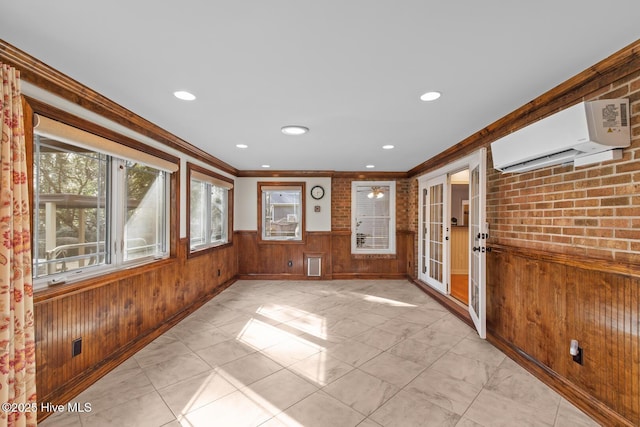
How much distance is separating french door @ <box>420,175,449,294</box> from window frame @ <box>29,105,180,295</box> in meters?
3.93

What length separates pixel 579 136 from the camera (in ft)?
5.50

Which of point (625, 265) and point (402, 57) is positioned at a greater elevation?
point (402, 57)

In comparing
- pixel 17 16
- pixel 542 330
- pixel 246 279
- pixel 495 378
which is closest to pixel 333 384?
pixel 495 378

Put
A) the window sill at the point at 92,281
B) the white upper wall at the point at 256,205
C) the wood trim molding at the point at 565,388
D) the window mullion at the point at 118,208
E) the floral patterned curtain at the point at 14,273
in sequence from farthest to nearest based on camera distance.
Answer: the white upper wall at the point at 256,205 < the window mullion at the point at 118,208 < the window sill at the point at 92,281 < the wood trim molding at the point at 565,388 < the floral patterned curtain at the point at 14,273

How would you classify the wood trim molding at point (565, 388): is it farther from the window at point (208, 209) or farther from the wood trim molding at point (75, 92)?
the wood trim molding at point (75, 92)

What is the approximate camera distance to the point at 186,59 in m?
1.63

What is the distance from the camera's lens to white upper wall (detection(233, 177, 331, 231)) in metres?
5.76

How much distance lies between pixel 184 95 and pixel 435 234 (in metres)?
4.23

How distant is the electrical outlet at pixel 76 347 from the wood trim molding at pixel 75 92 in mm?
1775

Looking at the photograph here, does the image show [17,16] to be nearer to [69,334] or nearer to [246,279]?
[69,334]

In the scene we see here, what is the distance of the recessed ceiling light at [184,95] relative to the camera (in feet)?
6.80

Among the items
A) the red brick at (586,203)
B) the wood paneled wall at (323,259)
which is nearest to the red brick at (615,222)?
the red brick at (586,203)

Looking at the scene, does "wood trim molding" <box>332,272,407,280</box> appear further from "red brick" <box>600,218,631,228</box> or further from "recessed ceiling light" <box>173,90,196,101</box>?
"recessed ceiling light" <box>173,90,196,101</box>

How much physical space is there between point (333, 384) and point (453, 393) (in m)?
0.90
